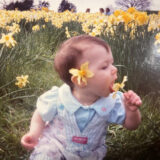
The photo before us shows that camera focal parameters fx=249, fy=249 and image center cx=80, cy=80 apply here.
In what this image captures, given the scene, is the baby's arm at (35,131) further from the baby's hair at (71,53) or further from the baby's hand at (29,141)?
the baby's hair at (71,53)

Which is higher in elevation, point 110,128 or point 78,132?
point 78,132

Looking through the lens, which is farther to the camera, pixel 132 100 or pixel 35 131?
pixel 35 131

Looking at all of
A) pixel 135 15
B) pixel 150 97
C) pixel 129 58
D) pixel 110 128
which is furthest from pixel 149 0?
pixel 110 128

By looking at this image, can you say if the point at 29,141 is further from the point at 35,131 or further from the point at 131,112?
the point at 131,112

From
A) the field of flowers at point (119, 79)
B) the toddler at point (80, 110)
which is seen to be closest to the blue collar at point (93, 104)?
the toddler at point (80, 110)

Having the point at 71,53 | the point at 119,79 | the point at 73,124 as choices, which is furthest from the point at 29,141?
the point at 119,79

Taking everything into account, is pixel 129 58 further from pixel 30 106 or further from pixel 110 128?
pixel 30 106
